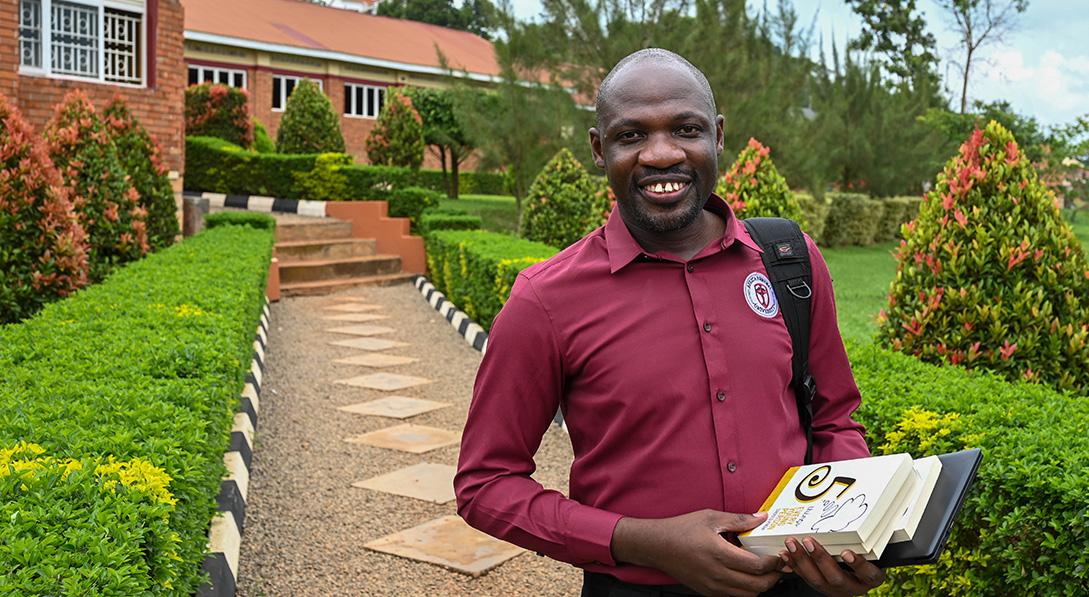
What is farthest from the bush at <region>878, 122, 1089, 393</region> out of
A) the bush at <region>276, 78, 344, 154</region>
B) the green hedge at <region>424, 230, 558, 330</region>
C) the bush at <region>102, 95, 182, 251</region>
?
the bush at <region>276, 78, 344, 154</region>

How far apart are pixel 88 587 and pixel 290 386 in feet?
19.8

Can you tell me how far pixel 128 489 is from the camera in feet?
7.90

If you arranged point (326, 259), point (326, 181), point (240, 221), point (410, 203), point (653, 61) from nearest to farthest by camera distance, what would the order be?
point (653, 61) < point (240, 221) < point (326, 259) < point (410, 203) < point (326, 181)

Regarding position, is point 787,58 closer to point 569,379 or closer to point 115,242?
point 115,242

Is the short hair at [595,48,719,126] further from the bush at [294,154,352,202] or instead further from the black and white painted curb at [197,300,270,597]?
the bush at [294,154,352,202]

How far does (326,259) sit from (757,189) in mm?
9007

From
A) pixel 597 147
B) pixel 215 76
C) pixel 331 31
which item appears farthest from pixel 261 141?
→ pixel 597 147

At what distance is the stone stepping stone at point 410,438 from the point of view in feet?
20.4

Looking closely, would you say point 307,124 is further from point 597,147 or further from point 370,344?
point 597,147

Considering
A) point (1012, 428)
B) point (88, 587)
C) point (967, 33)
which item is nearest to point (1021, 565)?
point (1012, 428)

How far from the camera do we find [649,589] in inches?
67.9

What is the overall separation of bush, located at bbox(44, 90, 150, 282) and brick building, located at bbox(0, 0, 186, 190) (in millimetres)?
2475

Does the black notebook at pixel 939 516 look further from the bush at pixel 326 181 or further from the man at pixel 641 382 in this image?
the bush at pixel 326 181

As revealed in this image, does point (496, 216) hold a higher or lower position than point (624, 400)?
lower
